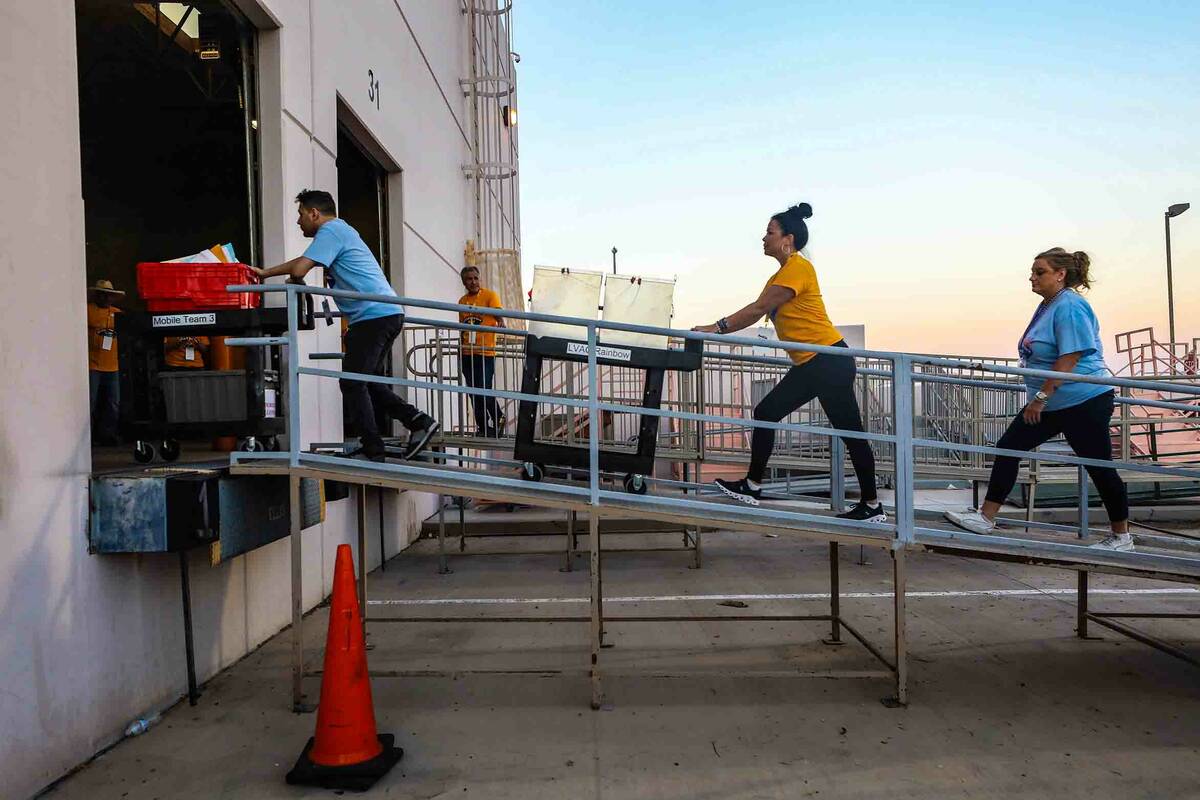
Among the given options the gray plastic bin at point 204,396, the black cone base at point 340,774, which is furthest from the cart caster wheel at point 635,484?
the gray plastic bin at point 204,396

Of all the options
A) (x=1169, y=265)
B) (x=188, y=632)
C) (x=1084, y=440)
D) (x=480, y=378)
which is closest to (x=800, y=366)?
(x=1084, y=440)

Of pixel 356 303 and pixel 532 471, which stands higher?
pixel 356 303

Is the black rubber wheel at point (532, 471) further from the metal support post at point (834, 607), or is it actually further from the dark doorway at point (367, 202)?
the dark doorway at point (367, 202)

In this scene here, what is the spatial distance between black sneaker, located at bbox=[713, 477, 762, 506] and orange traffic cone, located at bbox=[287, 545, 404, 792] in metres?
2.25

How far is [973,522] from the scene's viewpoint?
475 centimetres

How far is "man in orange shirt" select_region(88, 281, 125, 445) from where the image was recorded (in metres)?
6.72

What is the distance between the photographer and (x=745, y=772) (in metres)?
3.54

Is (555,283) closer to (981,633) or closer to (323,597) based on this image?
(323,597)

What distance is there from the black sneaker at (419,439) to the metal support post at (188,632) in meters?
1.31

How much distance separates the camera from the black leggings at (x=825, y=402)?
15.6ft

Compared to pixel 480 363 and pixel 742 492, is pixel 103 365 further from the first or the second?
pixel 742 492

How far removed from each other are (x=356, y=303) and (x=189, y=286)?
85 centimetres

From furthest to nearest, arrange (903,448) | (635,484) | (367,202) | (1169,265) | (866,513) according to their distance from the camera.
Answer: (1169,265), (367,202), (866,513), (635,484), (903,448)

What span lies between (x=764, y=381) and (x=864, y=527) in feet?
12.4
